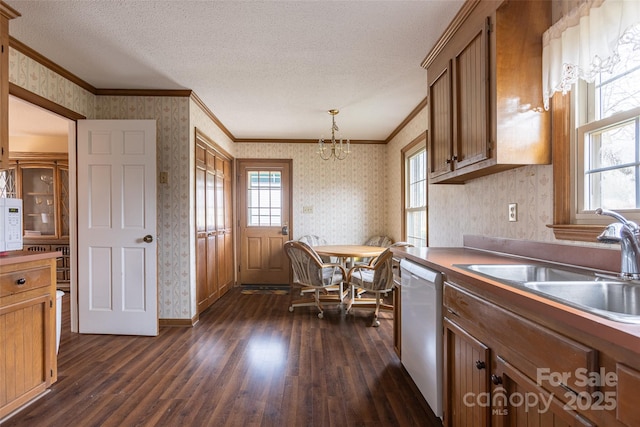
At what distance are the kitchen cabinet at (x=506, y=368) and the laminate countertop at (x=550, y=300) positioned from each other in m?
0.03

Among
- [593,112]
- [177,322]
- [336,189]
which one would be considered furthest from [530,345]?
[336,189]

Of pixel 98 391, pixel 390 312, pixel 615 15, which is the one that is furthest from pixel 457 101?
pixel 98 391

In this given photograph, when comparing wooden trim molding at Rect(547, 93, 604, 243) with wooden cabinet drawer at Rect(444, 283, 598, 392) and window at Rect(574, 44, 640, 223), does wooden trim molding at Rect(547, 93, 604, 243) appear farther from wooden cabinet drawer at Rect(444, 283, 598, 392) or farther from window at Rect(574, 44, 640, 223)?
wooden cabinet drawer at Rect(444, 283, 598, 392)

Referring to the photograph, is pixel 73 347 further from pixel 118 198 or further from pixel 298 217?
pixel 298 217

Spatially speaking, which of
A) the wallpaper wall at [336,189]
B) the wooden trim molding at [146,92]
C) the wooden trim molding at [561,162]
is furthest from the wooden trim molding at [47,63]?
the wooden trim molding at [561,162]

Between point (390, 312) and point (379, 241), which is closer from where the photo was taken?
point (390, 312)

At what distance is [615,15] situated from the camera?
1210 millimetres

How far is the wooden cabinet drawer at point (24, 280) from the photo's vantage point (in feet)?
5.86

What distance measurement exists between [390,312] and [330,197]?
2181mm

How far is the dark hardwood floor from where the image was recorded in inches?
72.4

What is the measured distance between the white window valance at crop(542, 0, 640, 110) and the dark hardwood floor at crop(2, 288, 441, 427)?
1.82m

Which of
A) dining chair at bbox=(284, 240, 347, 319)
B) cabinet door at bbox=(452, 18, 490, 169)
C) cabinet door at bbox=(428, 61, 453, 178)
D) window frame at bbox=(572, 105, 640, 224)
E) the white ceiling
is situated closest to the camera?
window frame at bbox=(572, 105, 640, 224)

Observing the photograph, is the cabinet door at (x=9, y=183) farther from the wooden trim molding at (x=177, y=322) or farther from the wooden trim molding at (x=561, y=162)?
the wooden trim molding at (x=561, y=162)

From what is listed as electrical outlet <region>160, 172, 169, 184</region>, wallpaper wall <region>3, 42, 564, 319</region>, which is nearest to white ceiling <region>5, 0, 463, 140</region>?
wallpaper wall <region>3, 42, 564, 319</region>
